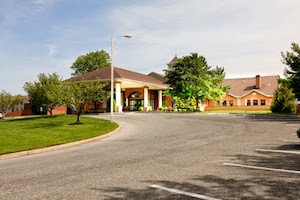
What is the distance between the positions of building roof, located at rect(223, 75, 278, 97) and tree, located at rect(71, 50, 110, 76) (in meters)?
36.6

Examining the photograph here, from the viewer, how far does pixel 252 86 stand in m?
64.0

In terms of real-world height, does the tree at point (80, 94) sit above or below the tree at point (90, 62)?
below

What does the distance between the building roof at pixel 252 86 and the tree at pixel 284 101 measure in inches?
999

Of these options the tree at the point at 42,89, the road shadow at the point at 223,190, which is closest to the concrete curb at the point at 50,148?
the road shadow at the point at 223,190

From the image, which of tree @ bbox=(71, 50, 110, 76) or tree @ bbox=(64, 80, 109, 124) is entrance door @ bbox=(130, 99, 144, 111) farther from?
tree @ bbox=(71, 50, 110, 76)

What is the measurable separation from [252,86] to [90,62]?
43.3m

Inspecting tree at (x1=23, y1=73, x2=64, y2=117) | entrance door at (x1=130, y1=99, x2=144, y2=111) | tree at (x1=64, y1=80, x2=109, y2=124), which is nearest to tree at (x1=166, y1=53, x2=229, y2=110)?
entrance door at (x1=130, y1=99, x2=144, y2=111)

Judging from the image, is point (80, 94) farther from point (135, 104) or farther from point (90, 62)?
point (90, 62)

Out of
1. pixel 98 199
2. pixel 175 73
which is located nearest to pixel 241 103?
pixel 175 73

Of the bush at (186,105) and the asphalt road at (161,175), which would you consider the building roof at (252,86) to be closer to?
the bush at (186,105)

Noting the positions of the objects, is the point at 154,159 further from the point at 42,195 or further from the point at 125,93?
the point at 125,93

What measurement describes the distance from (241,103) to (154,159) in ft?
190

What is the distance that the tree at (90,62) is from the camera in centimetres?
7631

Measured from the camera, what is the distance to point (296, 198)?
4.75m
